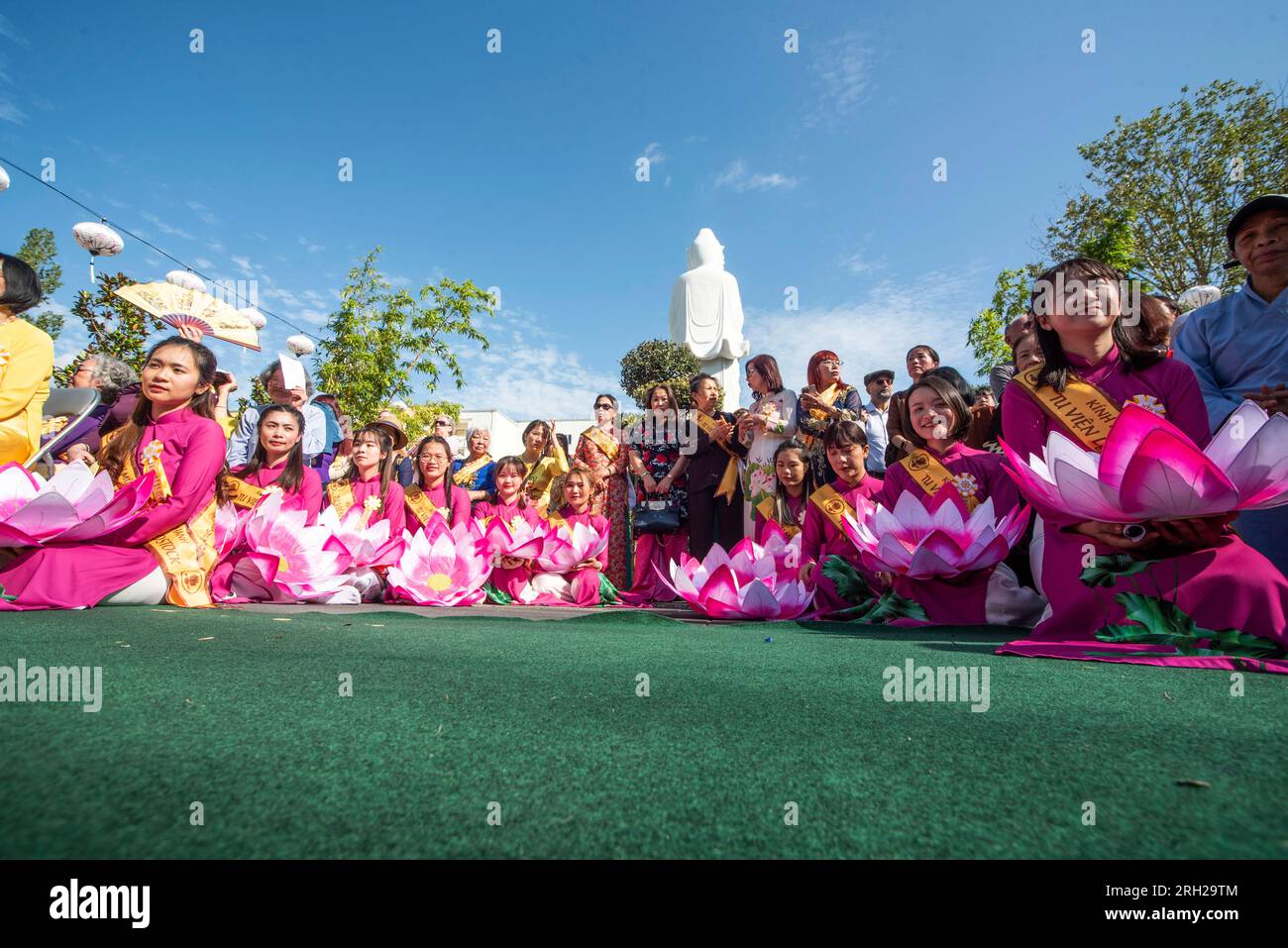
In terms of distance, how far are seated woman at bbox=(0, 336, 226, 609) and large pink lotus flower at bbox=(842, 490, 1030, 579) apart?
96.5 inches

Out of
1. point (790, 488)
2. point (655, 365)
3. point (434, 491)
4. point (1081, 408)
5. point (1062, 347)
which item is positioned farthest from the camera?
point (655, 365)

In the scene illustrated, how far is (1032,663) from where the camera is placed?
130cm

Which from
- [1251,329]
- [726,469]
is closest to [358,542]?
[726,469]

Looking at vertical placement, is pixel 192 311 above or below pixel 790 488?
above

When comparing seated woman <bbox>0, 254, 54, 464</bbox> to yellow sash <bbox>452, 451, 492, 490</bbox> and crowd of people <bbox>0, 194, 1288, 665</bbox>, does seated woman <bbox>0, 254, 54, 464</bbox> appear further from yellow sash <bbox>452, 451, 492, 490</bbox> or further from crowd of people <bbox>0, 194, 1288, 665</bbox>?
Result: yellow sash <bbox>452, 451, 492, 490</bbox>

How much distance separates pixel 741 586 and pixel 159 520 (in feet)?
6.98

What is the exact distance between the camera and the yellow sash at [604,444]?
17.8ft

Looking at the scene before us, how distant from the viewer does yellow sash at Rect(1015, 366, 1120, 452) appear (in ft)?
5.64

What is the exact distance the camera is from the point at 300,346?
51.1ft

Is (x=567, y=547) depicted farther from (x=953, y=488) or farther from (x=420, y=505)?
(x=953, y=488)

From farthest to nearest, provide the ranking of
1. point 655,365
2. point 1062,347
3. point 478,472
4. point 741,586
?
point 655,365 < point 478,472 < point 741,586 < point 1062,347
